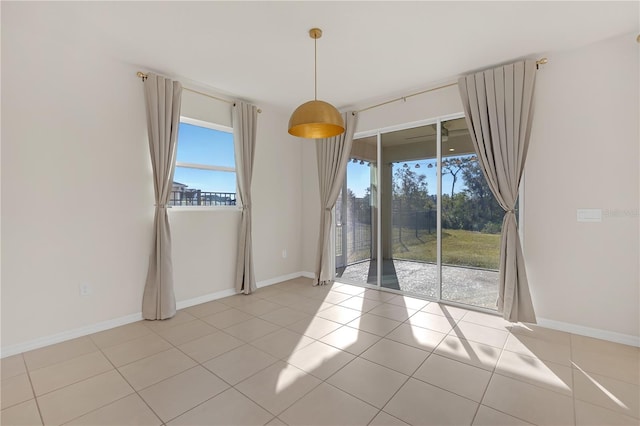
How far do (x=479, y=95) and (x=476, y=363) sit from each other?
8.97ft

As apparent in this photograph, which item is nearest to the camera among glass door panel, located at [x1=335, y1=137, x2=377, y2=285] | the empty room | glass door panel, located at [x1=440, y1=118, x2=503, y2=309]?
the empty room

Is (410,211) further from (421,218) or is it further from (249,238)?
(249,238)

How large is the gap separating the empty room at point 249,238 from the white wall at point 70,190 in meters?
0.02

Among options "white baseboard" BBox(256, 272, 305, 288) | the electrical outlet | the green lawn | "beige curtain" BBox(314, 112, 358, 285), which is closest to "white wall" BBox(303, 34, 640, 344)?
the green lawn

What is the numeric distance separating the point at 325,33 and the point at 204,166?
230 cm

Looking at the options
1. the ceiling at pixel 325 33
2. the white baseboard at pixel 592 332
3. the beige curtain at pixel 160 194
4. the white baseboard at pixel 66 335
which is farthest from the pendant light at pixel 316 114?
the white baseboard at pixel 592 332

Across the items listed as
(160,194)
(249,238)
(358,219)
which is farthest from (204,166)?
(358,219)

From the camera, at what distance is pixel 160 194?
3.31 meters

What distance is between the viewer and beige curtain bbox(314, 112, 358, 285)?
177 inches

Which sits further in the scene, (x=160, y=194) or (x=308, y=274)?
(x=308, y=274)

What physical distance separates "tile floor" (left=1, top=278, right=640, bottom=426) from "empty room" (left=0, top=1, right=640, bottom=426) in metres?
0.02

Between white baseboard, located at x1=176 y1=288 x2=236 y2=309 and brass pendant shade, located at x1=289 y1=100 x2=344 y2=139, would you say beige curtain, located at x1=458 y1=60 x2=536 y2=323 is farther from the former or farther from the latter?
white baseboard, located at x1=176 y1=288 x2=236 y2=309

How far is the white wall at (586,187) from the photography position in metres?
2.63

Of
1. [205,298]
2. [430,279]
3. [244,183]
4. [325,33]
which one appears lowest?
[205,298]
